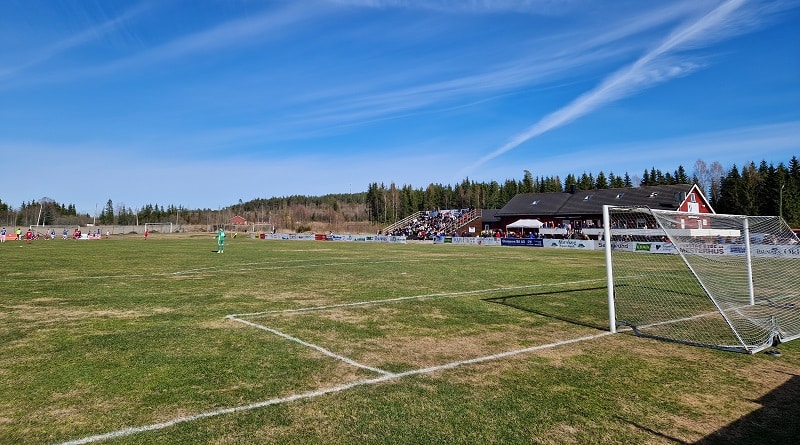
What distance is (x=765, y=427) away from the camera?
187 inches

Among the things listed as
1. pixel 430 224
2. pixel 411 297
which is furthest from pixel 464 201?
Result: pixel 411 297

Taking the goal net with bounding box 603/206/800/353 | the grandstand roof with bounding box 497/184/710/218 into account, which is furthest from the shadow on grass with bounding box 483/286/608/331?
the grandstand roof with bounding box 497/184/710/218

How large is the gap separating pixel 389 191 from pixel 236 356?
12958 cm

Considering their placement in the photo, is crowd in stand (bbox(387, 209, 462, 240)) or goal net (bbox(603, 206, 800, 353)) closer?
goal net (bbox(603, 206, 800, 353))

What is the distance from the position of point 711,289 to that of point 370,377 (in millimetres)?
7653

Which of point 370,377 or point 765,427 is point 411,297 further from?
point 765,427

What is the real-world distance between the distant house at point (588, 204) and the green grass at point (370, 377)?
42.6m

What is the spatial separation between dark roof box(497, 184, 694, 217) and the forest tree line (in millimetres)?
3086

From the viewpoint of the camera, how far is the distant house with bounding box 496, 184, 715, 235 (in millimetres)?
51537

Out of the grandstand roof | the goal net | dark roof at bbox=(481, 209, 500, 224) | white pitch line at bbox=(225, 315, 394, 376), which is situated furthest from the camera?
dark roof at bbox=(481, 209, 500, 224)

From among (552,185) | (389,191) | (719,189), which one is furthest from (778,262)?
(389,191)

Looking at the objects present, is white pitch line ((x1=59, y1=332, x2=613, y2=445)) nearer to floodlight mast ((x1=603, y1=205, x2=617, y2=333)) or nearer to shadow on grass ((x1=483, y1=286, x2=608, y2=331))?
floodlight mast ((x1=603, y1=205, x2=617, y2=333))

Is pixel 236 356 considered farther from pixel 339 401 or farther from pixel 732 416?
pixel 732 416

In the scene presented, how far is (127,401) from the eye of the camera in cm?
528
